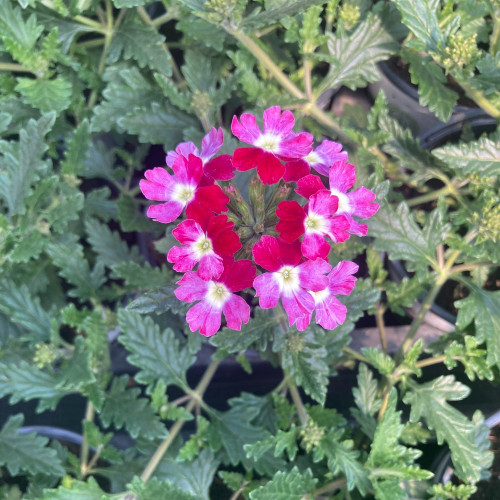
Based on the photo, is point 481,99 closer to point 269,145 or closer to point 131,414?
point 269,145

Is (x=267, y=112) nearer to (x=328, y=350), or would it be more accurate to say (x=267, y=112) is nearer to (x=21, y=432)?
(x=328, y=350)

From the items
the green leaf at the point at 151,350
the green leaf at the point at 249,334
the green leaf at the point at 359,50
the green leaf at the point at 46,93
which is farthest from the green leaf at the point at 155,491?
the green leaf at the point at 359,50

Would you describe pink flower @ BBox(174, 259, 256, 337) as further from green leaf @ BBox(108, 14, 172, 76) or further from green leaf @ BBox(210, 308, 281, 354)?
green leaf @ BBox(108, 14, 172, 76)

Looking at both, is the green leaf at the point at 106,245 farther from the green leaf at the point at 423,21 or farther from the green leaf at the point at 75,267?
the green leaf at the point at 423,21

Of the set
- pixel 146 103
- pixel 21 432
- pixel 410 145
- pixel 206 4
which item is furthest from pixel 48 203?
pixel 410 145

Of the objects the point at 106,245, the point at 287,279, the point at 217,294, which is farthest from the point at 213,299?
the point at 106,245
